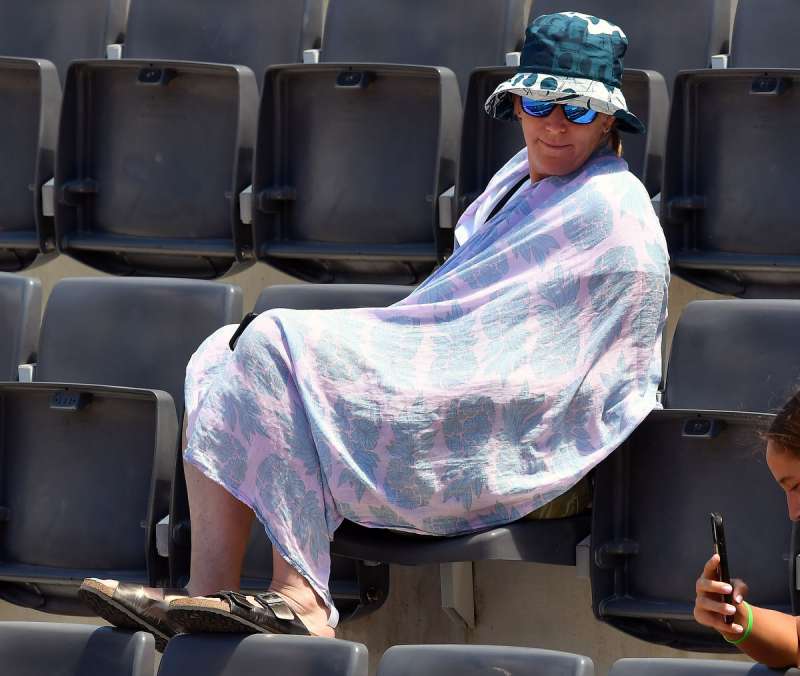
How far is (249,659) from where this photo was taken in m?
1.21

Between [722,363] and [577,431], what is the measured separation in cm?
15

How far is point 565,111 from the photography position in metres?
1.53

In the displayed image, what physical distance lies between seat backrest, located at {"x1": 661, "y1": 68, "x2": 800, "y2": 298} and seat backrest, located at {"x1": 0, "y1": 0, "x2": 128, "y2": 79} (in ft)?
2.79

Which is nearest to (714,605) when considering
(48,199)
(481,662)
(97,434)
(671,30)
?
(481,662)

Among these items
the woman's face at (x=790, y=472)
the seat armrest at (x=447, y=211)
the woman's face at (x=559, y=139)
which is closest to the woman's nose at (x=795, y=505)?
the woman's face at (x=790, y=472)

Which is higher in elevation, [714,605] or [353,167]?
[353,167]

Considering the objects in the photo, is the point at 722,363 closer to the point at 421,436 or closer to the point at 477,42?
the point at 421,436

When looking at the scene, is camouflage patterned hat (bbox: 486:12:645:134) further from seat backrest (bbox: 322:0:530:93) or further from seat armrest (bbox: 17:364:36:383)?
seat armrest (bbox: 17:364:36:383)

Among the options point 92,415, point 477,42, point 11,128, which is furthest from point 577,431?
point 11,128

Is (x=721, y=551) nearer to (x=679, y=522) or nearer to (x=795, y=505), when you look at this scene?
(x=795, y=505)

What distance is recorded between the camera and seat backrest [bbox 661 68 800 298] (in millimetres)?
1735

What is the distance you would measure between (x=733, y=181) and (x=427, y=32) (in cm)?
47

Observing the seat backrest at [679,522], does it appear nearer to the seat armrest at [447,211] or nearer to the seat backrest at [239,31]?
the seat armrest at [447,211]

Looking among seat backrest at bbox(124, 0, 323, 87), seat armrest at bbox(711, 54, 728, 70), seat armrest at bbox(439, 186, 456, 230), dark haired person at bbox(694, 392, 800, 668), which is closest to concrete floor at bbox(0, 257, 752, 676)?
seat armrest at bbox(439, 186, 456, 230)
